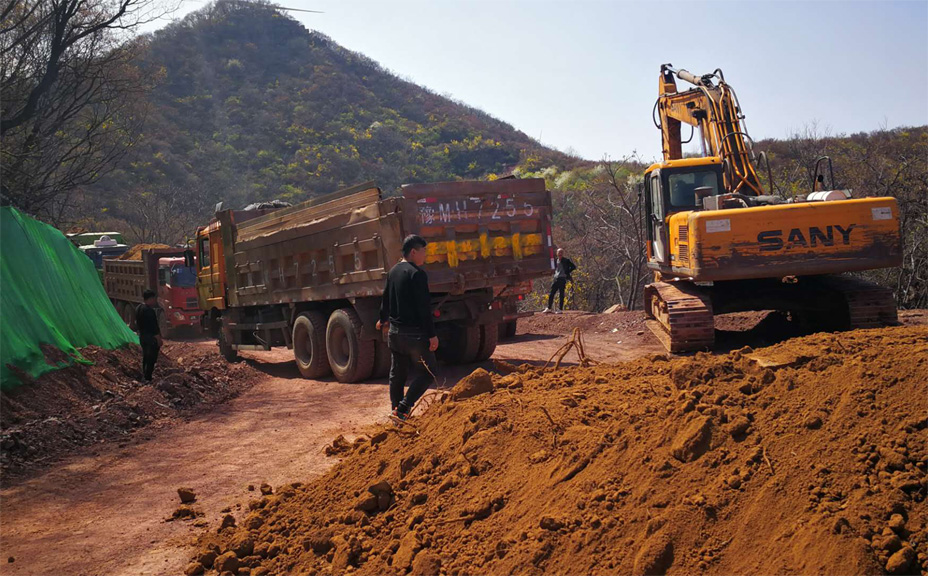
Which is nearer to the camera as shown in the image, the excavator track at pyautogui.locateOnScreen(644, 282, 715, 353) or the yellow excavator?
the yellow excavator

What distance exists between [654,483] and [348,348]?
8.30 metres

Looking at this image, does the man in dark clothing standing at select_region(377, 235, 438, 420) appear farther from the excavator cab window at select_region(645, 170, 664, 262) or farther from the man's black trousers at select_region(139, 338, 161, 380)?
the excavator cab window at select_region(645, 170, 664, 262)

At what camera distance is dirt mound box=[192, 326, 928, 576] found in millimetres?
3383

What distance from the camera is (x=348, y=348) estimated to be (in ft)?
38.5

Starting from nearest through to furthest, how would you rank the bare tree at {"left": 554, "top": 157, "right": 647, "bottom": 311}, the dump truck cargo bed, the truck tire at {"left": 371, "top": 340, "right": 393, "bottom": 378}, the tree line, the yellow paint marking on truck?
the dump truck cargo bed < the yellow paint marking on truck < the truck tire at {"left": 371, "top": 340, "right": 393, "bottom": 378} < the tree line < the bare tree at {"left": 554, "top": 157, "right": 647, "bottom": 311}

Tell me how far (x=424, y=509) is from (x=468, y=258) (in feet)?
21.9

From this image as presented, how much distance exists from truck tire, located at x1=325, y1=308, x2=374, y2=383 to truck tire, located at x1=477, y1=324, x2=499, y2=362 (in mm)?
1766

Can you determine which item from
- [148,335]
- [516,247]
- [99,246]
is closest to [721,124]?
[516,247]

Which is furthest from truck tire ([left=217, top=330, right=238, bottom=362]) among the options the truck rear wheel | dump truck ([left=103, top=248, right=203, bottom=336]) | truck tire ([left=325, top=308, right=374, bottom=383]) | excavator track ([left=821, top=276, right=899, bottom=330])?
excavator track ([left=821, top=276, right=899, bottom=330])

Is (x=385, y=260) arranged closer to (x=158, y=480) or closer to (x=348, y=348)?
(x=348, y=348)

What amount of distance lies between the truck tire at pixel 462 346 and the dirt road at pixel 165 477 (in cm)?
25

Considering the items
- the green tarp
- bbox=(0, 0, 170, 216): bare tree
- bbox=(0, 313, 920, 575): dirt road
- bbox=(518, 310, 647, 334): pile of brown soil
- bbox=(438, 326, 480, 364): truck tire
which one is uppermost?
bbox=(0, 0, 170, 216): bare tree

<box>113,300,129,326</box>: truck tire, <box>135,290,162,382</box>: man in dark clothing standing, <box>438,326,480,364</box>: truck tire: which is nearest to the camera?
<box>135,290,162,382</box>: man in dark clothing standing

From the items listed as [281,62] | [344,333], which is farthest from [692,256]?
[281,62]
